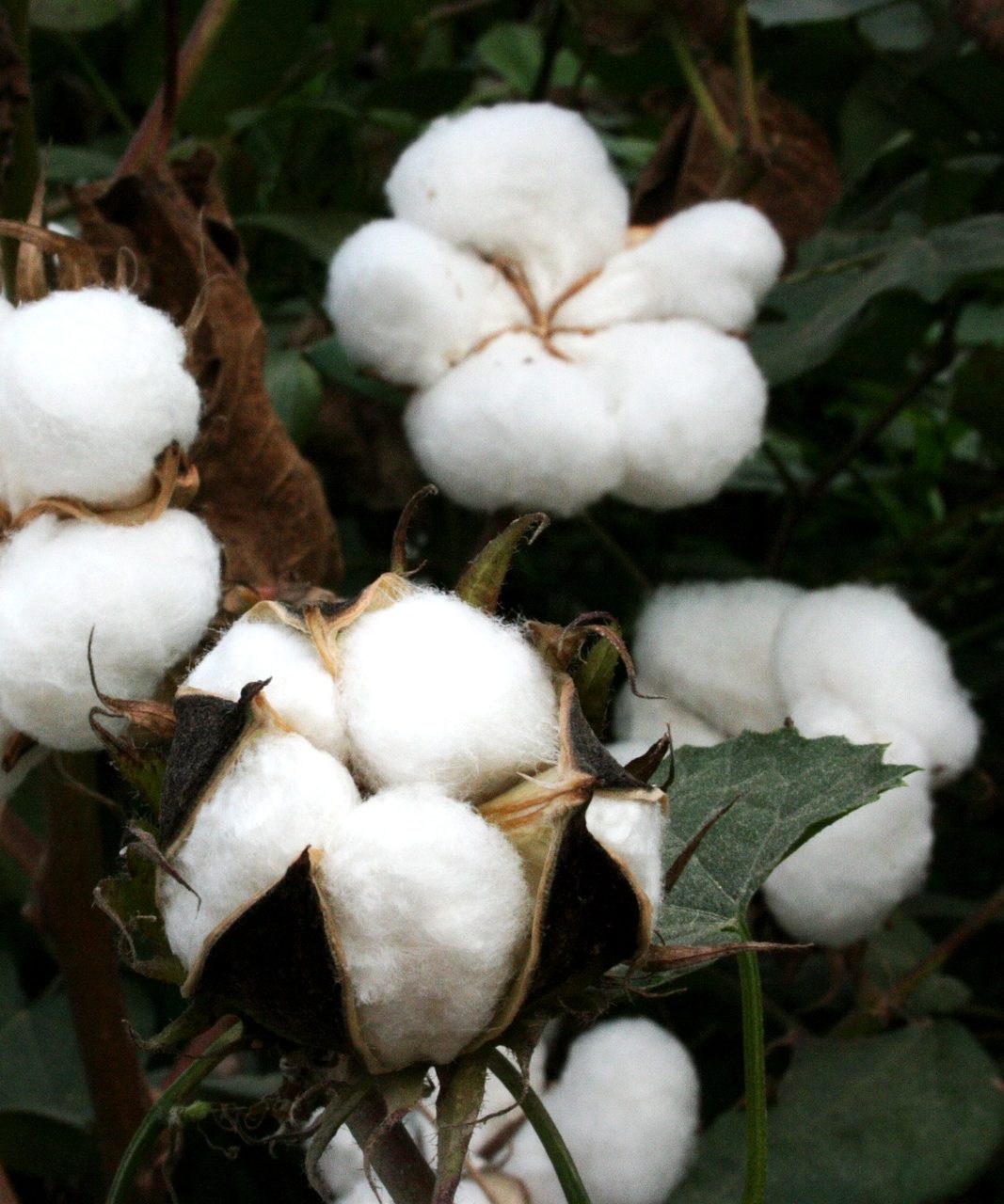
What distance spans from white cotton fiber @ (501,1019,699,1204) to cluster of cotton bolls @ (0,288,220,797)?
314 millimetres

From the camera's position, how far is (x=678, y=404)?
0.83 metres

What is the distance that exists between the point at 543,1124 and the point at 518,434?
1.34ft

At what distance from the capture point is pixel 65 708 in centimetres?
55

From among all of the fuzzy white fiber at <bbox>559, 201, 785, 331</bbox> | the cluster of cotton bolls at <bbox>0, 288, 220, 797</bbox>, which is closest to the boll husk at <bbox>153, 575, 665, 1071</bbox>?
the cluster of cotton bolls at <bbox>0, 288, 220, 797</bbox>

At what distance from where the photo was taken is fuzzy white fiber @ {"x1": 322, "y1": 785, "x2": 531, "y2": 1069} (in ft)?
1.39

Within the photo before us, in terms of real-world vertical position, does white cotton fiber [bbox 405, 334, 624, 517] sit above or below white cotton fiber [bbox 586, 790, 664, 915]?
below

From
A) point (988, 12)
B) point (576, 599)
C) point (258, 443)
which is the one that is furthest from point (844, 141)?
point (258, 443)

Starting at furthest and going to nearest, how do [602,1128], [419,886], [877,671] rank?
1. [877,671]
2. [602,1128]
3. [419,886]

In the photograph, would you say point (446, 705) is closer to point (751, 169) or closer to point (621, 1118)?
point (621, 1118)

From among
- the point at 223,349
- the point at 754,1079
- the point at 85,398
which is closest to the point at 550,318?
the point at 223,349

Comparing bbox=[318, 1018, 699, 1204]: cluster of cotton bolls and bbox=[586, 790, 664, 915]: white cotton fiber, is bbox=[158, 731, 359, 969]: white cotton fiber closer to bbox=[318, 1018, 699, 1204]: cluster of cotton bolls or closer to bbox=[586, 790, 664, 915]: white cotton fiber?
bbox=[586, 790, 664, 915]: white cotton fiber

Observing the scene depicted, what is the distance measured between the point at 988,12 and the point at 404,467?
18.5 inches

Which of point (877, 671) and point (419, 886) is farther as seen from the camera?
point (877, 671)

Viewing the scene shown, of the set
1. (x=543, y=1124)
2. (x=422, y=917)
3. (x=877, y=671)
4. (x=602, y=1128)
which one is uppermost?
(x=422, y=917)
